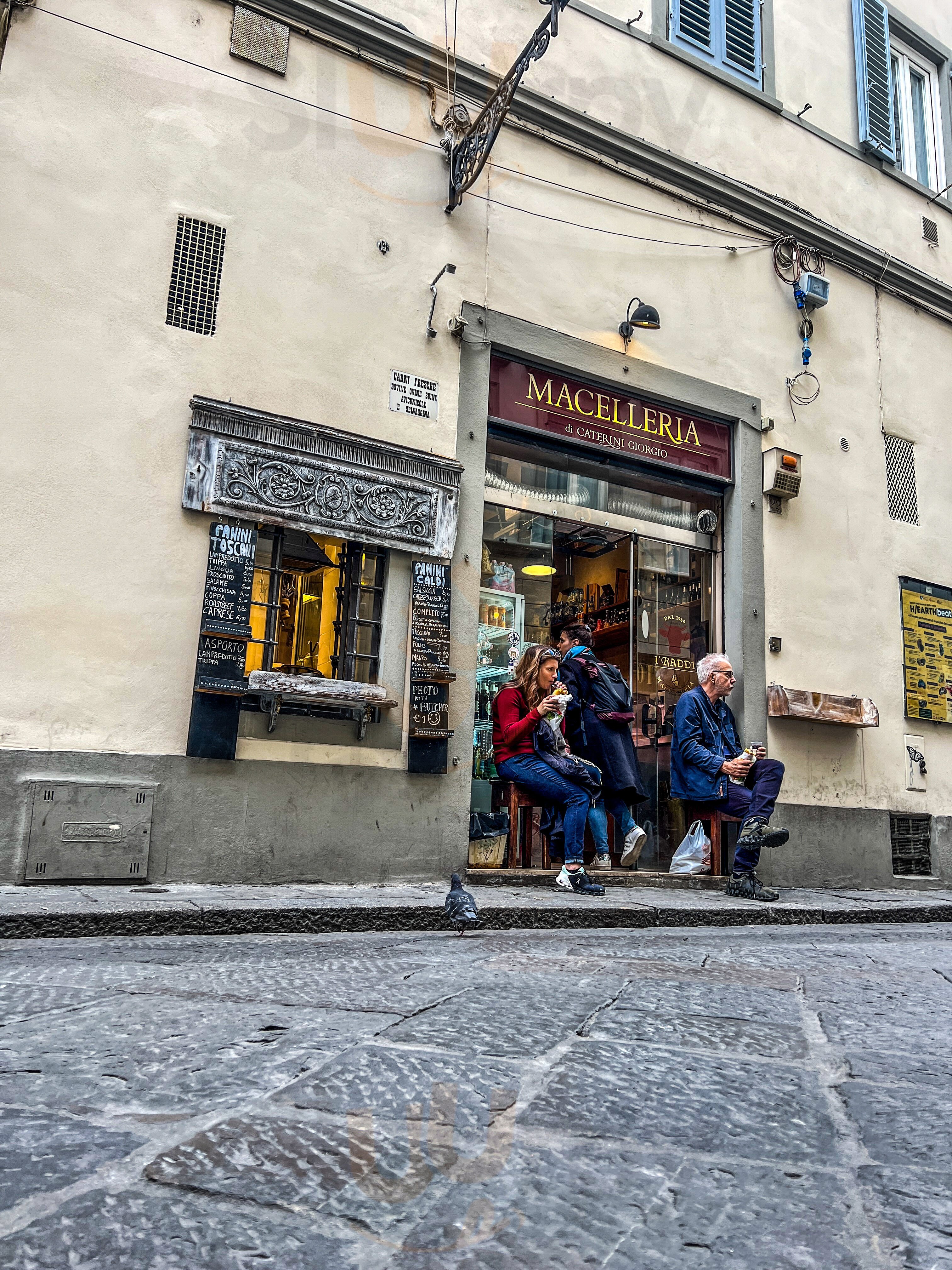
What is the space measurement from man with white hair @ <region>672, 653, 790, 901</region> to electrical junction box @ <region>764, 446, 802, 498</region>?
7.19 ft

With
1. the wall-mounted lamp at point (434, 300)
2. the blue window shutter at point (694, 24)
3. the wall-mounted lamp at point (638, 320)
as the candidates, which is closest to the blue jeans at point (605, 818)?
the wall-mounted lamp at point (434, 300)

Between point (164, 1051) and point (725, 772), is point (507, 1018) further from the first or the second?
point (725, 772)

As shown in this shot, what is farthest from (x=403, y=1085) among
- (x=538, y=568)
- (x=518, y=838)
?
(x=538, y=568)

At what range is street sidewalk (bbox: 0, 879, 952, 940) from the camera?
455cm

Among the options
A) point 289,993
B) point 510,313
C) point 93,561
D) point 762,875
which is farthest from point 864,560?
point 289,993

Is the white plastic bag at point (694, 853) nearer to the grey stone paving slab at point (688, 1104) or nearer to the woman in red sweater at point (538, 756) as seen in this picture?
the woman in red sweater at point (538, 756)

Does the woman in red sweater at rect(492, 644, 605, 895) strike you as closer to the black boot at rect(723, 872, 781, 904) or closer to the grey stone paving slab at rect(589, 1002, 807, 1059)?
the black boot at rect(723, 872, 781, 904)

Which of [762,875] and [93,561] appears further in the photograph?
[762,875]

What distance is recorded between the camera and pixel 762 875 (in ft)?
28.2

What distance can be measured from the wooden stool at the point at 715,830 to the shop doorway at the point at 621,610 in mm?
282

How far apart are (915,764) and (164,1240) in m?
9.71

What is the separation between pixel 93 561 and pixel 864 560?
724cm

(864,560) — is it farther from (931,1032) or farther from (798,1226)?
(798,1226)

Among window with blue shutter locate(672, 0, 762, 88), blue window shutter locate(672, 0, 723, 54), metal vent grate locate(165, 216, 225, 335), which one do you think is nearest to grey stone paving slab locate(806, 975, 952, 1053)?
metal vent grate locate(165, 216, 225, 335)
